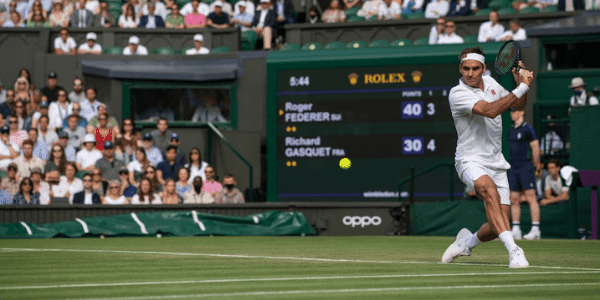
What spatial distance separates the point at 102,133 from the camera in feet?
59.7

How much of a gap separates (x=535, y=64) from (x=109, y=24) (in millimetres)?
10560

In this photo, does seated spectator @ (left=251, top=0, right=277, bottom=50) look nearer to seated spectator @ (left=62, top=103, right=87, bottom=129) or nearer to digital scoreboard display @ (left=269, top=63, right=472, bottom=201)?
digital scoreboard display @ (left=269, top=63, right=472, bottom=201)

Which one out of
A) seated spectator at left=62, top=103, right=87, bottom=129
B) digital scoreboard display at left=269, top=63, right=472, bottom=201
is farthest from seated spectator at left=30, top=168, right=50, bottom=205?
digital scoreboard display at left=269, top=63, right=472, bottom=201

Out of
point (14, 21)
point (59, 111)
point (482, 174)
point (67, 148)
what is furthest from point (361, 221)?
point (14, 21)

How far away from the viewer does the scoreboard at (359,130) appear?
54.7 feet

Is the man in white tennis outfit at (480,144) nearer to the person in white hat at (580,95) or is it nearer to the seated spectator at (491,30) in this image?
the person in white hat at (580,95)

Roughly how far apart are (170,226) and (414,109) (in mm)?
5085

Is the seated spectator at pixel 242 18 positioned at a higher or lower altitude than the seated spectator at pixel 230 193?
higher

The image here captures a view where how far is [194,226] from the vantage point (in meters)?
15.4

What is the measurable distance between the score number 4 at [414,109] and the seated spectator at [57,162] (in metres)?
6.57

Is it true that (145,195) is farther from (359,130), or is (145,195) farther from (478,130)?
(478,130)

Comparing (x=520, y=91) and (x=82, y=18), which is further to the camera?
(x=82, y=18)

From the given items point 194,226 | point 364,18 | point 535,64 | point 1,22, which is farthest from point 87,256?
point 1,22

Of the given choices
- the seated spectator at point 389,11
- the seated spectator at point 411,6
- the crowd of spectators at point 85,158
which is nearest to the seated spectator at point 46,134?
the crowd of spectators at point 85,158
